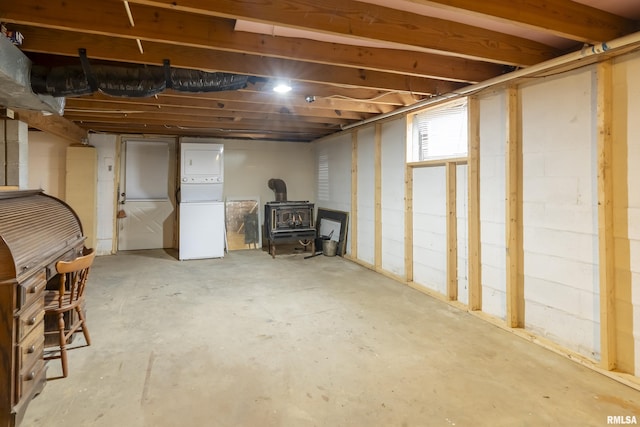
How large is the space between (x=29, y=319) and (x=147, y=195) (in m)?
4.87

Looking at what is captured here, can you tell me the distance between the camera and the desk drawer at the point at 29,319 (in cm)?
168

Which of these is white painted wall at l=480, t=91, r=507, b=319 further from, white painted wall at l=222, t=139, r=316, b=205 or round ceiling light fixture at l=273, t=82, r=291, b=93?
white painted wall at l=222, t=139, r=316, b=205

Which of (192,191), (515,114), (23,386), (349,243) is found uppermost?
(515,114)

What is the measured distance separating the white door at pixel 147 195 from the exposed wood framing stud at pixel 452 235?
5.08 m

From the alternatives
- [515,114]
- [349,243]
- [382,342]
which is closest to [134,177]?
[349,243]

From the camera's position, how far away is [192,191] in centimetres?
567

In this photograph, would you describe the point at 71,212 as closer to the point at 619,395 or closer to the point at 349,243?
the point at 349,243

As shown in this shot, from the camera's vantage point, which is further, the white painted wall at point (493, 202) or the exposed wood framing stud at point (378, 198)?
the exposed wood framing stud at point (378, 198)

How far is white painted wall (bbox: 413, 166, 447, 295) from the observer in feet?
12.0

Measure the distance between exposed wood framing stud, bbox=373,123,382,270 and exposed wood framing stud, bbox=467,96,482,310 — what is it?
161 centimetres

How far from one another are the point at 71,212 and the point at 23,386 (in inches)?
64.6

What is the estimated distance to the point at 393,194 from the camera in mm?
4438

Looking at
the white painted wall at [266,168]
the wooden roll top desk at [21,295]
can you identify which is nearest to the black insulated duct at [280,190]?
the white painted wall at [266,168]

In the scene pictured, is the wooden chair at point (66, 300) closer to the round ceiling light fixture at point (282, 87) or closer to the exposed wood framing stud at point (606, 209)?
the round ceiling light fixture at point (282, 87)
